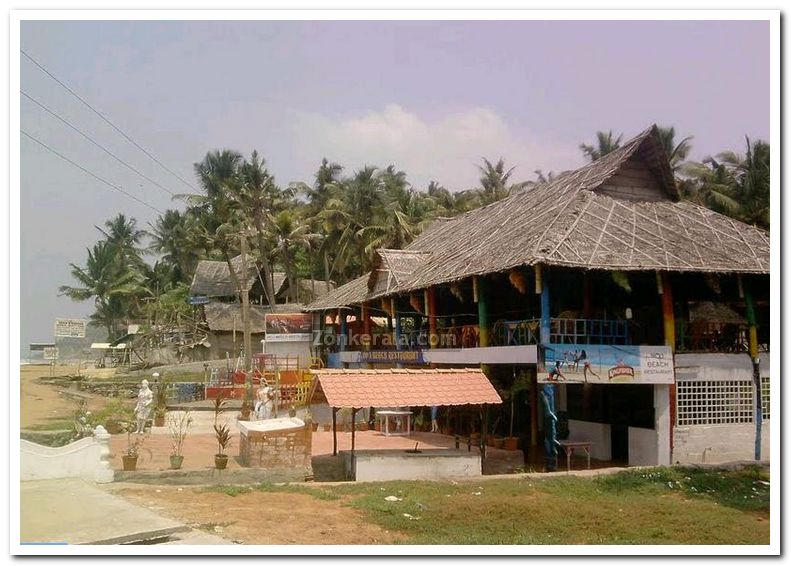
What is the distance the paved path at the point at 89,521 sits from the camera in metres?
8.67

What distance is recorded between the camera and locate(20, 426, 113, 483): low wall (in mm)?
12086

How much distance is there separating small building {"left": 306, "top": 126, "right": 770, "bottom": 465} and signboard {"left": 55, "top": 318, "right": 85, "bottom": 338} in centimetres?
1945

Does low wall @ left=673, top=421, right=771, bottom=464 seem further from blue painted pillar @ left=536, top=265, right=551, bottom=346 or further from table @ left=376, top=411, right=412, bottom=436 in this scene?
table @ left=376, top=411, right=412, bottom=436

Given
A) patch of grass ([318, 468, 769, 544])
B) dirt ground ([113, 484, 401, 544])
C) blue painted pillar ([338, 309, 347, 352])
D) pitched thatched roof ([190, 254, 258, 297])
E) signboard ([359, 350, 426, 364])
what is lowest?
patch of grass ([318, 468, 769, 544])

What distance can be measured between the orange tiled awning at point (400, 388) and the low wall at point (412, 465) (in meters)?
1.04

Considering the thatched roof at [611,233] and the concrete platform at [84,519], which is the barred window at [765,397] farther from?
the concrete platform at [84,519]

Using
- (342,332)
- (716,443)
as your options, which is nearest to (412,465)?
(716,443)

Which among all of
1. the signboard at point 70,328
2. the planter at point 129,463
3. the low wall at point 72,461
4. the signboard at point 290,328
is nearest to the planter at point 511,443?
the planter at point 129,463

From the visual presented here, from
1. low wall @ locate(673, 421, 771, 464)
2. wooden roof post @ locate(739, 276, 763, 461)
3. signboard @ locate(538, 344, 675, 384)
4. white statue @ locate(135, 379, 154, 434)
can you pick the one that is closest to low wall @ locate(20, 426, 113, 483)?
white statue @ locate(135, 379, 154, 434)

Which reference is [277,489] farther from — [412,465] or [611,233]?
[611,233]

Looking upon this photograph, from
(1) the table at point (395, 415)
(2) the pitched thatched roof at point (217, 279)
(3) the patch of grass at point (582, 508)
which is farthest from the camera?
(2) the pitched thatched roof at point (217, 279)
